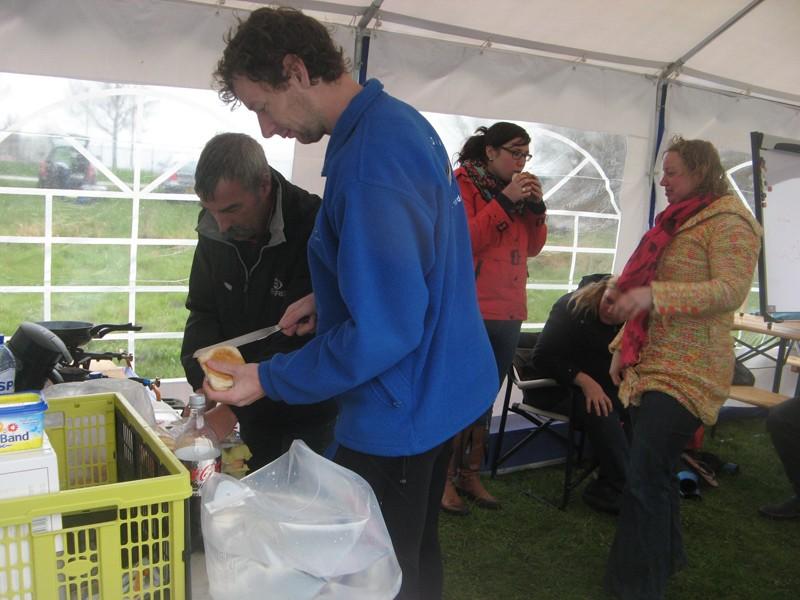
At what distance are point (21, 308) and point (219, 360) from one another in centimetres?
278

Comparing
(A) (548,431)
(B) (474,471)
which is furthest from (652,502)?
(A) (548,431)

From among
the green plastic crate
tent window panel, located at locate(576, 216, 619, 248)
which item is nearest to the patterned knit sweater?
the green plastic crate

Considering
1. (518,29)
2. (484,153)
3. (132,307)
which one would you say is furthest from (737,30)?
(132,307)

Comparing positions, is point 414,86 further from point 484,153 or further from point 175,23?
point 175,23

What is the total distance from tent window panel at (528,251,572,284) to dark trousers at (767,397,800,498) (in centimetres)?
165

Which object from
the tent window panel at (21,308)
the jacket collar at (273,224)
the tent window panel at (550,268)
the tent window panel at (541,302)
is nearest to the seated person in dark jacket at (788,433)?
the tent window panel at (550,268)

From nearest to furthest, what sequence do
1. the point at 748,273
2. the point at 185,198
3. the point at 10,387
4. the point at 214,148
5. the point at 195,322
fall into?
the point at 10,387 < the point at 214,148 < the point at 195,322 < the point at 748,273 < the point at 185,198

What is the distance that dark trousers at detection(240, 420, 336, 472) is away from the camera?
69.2 inches

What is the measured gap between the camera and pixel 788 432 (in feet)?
9.95

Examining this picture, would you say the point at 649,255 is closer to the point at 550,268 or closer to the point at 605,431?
the point at 605,431

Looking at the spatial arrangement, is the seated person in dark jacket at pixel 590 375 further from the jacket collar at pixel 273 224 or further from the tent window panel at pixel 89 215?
the tent window panel at pixel 89 215

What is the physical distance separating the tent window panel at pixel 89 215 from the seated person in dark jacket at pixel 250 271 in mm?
2185

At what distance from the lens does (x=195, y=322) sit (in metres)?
1.74

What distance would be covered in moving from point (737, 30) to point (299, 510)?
3.71m
